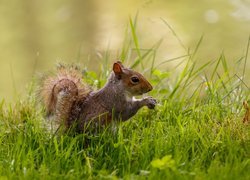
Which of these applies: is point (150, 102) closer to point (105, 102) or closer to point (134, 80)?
point (134, 80)

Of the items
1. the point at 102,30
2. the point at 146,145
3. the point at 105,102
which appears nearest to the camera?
the point at 146,145

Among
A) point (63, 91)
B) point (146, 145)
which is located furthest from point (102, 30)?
point (146, 145)

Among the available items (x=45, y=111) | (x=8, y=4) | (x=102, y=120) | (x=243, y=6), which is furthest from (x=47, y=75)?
(x=8, y=4)

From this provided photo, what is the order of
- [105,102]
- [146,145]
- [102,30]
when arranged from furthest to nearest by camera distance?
1. [102,30]
2. [105,102]
3. [146,145]

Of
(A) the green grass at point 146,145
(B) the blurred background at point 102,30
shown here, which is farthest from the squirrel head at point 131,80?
(B) the blurred background at point 102,30

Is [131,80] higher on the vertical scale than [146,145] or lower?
higher

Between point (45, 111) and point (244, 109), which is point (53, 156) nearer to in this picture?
point (45, 111)

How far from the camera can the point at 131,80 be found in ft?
14.4

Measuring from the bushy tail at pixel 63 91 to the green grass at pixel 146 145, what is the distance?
13 centimetres

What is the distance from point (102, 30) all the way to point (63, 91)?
15.1ft

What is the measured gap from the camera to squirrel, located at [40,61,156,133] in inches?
172

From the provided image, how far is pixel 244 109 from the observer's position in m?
4.58

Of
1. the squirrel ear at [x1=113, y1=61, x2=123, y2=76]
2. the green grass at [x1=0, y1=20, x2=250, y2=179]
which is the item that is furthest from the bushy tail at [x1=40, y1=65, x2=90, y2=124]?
the squirrel ear at [x1=113, y1=61, x2=123, y2=76]

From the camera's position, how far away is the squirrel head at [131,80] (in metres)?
4.37
